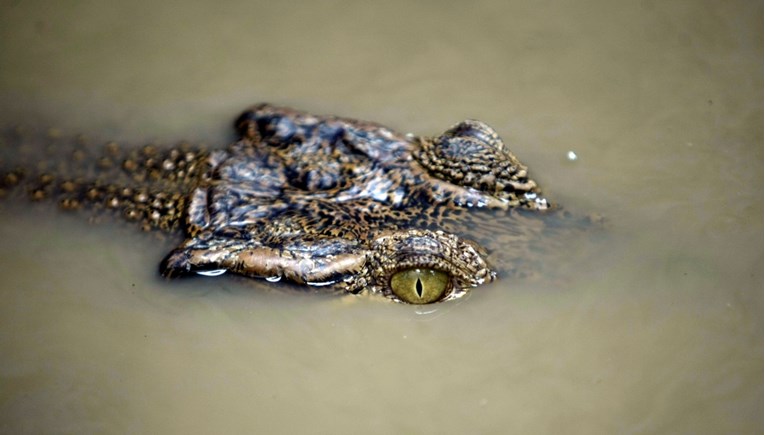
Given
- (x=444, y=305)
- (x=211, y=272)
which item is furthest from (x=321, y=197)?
(x=444, y=305)

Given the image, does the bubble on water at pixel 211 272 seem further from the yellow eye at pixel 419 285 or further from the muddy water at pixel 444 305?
the yellow eye at pixel 419 285

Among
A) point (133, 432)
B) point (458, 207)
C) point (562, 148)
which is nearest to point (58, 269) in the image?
point (133, 432)

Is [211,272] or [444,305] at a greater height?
[444,305]

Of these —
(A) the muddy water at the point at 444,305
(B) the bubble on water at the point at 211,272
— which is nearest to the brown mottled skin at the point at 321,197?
(B) the bubble on water at the point at 211,272

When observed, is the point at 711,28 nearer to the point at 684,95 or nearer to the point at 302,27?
the point at 684,95

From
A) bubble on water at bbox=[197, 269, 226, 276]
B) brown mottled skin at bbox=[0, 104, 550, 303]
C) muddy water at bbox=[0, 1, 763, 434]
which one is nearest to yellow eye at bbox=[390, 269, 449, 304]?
brown mottled skin at bbox=[0, 104, 550, 303]

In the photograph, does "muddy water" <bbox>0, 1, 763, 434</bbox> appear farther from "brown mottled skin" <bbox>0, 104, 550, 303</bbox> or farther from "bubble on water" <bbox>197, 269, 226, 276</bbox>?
"brown mottled skin" <bbox>0, 104, 550, 303</bbox>

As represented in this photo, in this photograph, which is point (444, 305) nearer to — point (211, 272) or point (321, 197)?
point (321, 197)
